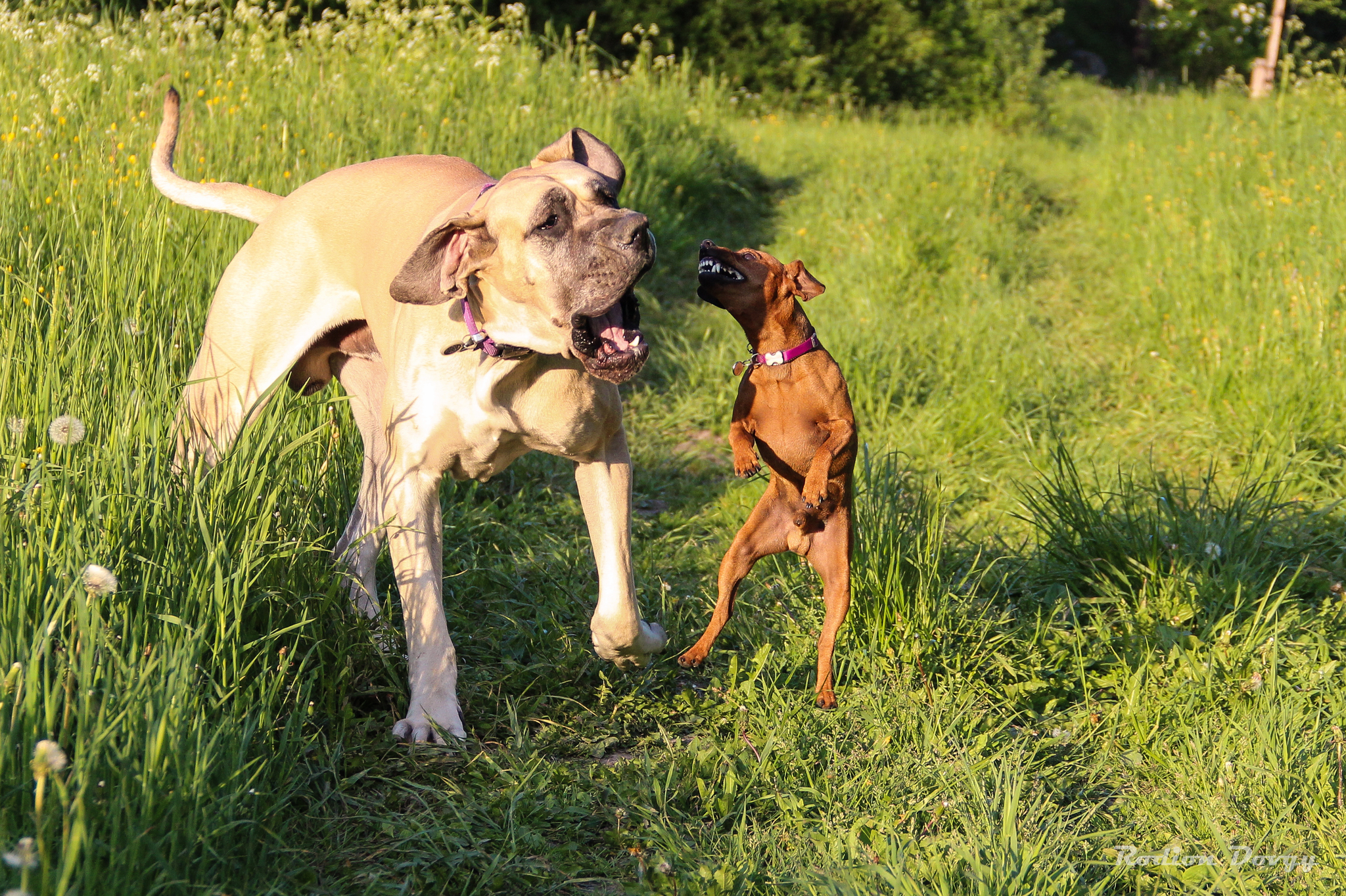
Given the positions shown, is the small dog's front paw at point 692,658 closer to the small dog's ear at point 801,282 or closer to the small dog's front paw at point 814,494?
the small dog's front paw at point 814,494

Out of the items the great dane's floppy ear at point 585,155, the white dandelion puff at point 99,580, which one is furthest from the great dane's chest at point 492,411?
the white dandelion puff at point 99,580

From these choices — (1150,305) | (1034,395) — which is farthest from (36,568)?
(1150,305)

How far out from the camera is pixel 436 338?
2.95 metres

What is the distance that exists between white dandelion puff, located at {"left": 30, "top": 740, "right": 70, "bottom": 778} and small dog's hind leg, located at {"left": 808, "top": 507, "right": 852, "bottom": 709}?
190 cm

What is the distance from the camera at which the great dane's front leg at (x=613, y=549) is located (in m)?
3.02

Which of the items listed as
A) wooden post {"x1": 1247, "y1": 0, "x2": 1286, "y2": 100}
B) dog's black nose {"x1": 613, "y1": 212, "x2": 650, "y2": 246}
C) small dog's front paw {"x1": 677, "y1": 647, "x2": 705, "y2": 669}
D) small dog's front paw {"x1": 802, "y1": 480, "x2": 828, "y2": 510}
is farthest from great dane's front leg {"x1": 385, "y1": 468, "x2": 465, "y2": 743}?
wooden post {"x1": 1247, "y1": 0, "x2": 1286, "y2": 100}

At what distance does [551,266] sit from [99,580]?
3.84ft

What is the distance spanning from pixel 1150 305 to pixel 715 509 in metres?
3.65

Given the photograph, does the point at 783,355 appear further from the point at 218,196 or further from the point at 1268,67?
the point at 1268,67

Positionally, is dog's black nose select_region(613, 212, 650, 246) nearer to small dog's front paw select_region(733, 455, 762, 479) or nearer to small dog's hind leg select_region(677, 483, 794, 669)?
small dog's front paw select_region(733, 455, 762, 479)

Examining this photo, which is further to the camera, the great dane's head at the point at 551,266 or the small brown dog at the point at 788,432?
the small brown dog at the point at 788,432

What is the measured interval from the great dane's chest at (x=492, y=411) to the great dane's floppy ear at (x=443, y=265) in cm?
24

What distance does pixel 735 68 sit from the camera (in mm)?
16141

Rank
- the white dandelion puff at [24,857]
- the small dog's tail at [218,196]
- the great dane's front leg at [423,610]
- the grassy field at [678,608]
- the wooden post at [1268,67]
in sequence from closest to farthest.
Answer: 1. the white dandelion puff at [24,857]
2. the grassy field at [678,608]
3. the great dane's front leg at [423,610]
4. the small dog's tail at [218,196]
5. the wooden post at [1268,67]
